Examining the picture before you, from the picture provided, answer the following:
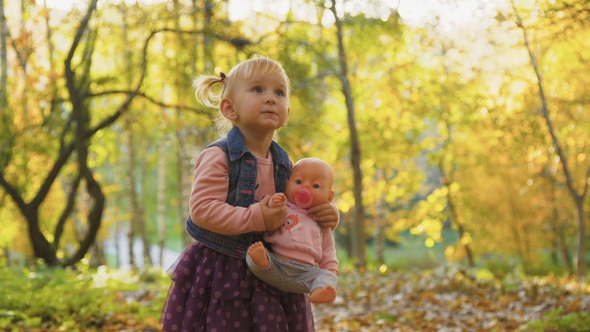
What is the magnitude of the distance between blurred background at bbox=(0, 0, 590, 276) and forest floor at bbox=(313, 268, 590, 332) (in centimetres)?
269

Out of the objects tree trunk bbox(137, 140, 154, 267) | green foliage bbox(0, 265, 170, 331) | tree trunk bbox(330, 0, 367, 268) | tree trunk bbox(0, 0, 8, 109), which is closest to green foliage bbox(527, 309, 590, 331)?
green foliage bbox(0, 265, 170, 331)

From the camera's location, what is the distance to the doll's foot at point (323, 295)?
2.27 m

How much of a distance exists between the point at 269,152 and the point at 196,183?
432 millimetres

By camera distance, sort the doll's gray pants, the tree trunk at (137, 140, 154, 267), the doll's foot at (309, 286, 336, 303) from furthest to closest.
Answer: the tree trunk at (137, 140, 154, 267)
the doll's gray pants
the doll's foot at (309, 286, 336, 303)

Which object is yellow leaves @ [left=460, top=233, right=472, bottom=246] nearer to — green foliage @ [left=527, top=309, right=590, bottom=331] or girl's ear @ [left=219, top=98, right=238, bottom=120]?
green foliage @ [left=527, top=309, right=590, bottom=331]

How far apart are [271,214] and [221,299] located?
17.2 inches

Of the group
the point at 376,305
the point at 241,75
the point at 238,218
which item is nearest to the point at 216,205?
the point at 238,218

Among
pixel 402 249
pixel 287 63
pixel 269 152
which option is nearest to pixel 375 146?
pixel 287 63

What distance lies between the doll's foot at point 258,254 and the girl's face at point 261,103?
0.54 metres

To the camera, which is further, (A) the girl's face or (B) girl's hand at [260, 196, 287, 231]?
(A) the girl's face

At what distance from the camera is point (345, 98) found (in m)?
13.1

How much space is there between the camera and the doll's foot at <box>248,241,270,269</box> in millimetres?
2318

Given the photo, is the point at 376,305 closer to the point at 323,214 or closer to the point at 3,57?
the point at 323,214

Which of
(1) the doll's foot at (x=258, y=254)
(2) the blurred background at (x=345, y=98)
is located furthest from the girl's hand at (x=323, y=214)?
(2) the blurred background at (x=345, y=98)
